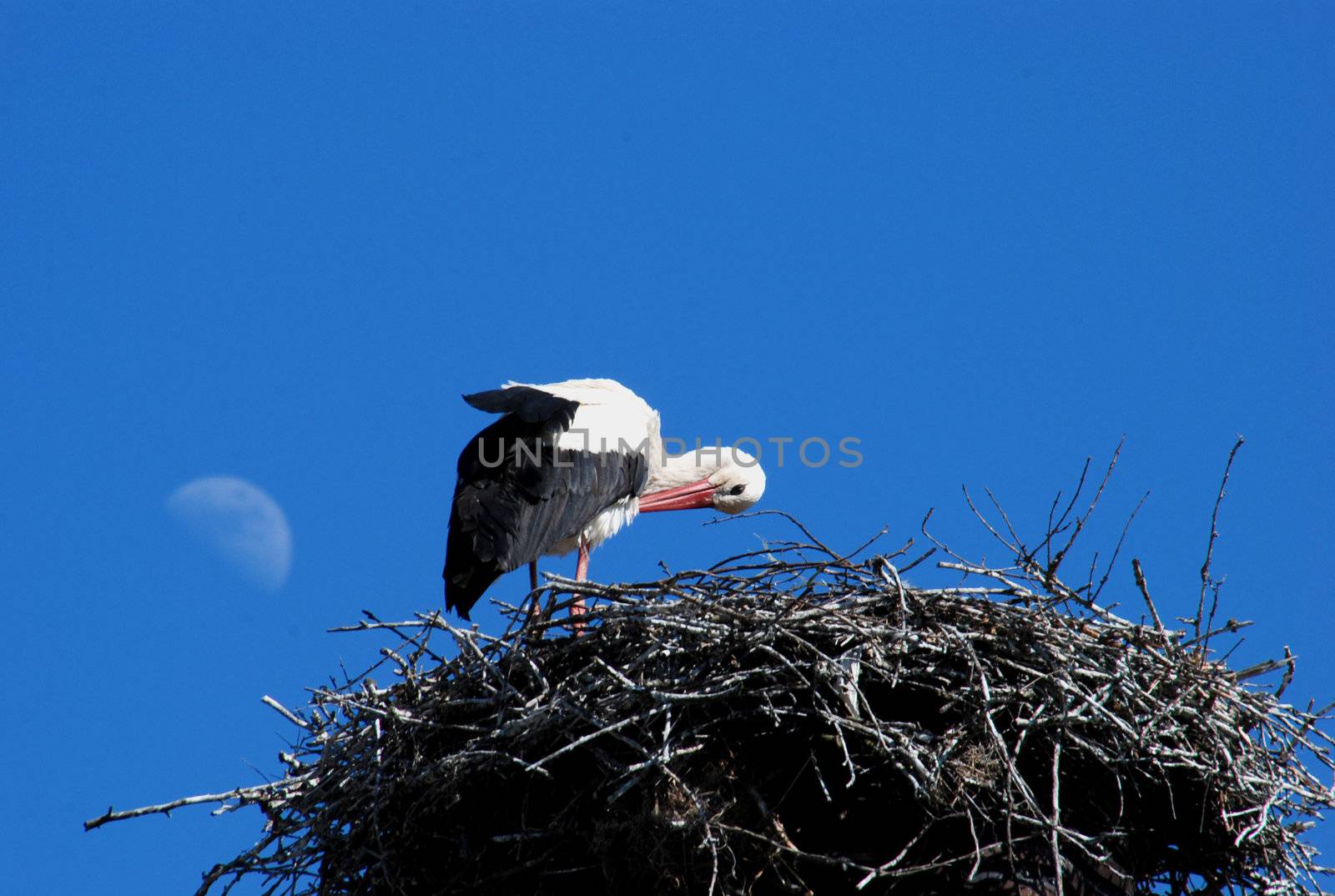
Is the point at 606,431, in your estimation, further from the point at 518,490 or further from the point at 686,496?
the point at 686,496

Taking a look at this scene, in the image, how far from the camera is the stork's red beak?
313 inches

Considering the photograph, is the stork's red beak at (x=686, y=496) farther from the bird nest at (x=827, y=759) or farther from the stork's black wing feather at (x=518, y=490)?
the bird nest at (x=827, y=759)

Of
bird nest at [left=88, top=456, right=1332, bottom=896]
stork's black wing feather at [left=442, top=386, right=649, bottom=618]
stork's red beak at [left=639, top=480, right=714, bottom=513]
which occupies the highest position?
stork's red beak at [left=639, top=480, right=714, bottom=513]

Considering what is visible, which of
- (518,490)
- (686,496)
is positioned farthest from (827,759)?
(686,496)

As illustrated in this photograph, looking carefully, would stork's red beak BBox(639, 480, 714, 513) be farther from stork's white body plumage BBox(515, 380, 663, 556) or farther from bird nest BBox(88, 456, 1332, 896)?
bird nest BBox(88, 456, 1332, 896)

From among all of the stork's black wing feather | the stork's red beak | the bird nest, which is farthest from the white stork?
the bird nest

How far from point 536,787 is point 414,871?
1.47ft

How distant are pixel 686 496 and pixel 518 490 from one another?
74.1 inches

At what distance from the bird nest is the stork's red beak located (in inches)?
129

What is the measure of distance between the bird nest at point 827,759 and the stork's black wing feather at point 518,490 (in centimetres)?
140

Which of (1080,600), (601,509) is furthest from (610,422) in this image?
(1080,600)

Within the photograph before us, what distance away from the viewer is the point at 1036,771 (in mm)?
4344

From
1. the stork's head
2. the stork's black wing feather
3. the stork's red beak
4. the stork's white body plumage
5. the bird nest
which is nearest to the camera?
the bird nest

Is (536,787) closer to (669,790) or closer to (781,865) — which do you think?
(669,790)
